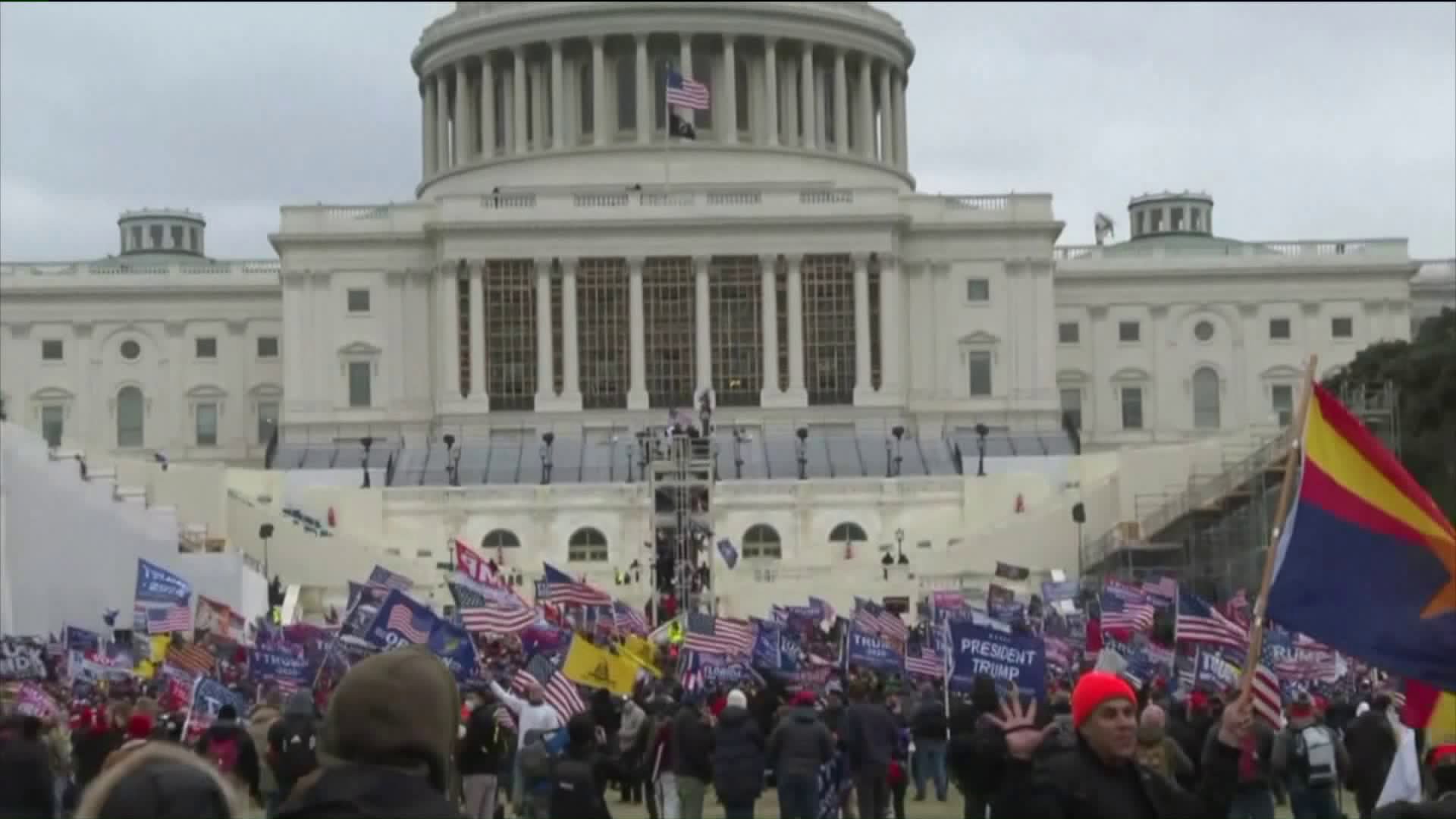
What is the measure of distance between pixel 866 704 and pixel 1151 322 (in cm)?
8899

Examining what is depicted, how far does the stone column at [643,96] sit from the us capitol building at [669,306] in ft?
0.43

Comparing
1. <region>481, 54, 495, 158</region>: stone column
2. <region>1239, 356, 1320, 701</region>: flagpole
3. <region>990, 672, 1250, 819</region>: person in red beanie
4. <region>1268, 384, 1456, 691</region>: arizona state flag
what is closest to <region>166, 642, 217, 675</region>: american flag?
<region>1239, 356, 1320, 701</region>: flagpole

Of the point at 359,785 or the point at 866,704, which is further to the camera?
the point at 866,704

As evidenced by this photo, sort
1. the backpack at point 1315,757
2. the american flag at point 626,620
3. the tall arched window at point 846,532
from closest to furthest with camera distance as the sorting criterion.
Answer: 1. the backpack at point 1315,757
2. the american flag at point 626,620
3. the tall arched window at point 846,532

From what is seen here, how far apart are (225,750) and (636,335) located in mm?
86634

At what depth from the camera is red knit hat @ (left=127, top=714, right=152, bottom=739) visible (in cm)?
1942

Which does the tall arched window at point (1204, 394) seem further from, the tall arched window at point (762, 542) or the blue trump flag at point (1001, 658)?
the blue trump flag at point (1001, 658)

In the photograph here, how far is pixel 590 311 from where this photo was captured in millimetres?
107000

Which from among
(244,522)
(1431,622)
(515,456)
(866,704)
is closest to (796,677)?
(866,704)

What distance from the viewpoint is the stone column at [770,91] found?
118 metres

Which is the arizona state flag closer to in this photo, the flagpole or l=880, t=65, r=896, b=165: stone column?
the flagpole

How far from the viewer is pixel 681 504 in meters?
84.6

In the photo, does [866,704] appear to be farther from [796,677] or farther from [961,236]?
[961,236]

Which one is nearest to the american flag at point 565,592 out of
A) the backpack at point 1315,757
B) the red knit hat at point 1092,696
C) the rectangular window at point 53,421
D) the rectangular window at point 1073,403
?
the backpack at point 1315,757
